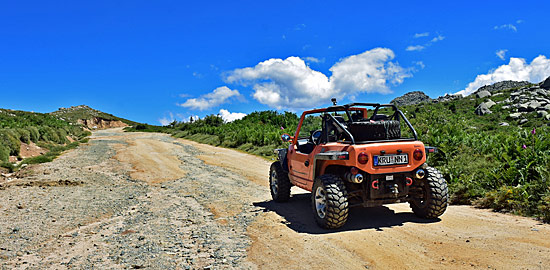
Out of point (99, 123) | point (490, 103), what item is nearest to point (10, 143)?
point (490, 103)

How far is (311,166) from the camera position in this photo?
6512 mm

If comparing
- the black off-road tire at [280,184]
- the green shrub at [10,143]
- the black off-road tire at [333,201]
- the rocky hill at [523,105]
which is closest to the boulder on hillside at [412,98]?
the rocky hill at [523,105]

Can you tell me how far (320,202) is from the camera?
5809 mm

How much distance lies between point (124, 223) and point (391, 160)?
4.75 meters

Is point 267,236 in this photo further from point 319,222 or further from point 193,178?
point 193,178

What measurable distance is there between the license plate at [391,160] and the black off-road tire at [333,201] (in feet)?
2.10

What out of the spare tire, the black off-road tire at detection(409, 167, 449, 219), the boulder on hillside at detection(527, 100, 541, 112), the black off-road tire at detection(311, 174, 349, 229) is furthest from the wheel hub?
the boulder on hillside at detection(527, 100, 541, 112)

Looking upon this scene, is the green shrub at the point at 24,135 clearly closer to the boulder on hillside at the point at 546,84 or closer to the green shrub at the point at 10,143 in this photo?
the green shrub at the point at 10,143

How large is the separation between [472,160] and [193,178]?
8.25m

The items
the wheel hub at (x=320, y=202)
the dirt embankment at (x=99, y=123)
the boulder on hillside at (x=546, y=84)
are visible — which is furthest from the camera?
the dirt embankment at (x=99, y=123)

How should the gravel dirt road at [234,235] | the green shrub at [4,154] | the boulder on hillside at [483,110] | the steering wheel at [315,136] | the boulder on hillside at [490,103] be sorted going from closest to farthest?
1. the gravel dirt road at [234,235]
2. the steering wheel at [315,136]
3. the green shrub at [4,154]
4. the boulder on hillside at [483,110]
5. the boulder on hillside at [490,103]

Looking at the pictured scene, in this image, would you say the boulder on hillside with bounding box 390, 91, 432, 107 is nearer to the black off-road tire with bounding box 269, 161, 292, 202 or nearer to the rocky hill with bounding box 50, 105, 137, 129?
the black off-road tire with bounding box 269, 161, 292, 202

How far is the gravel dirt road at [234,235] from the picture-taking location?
4441mm

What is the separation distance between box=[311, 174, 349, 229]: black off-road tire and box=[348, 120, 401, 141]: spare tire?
2.71 feet
